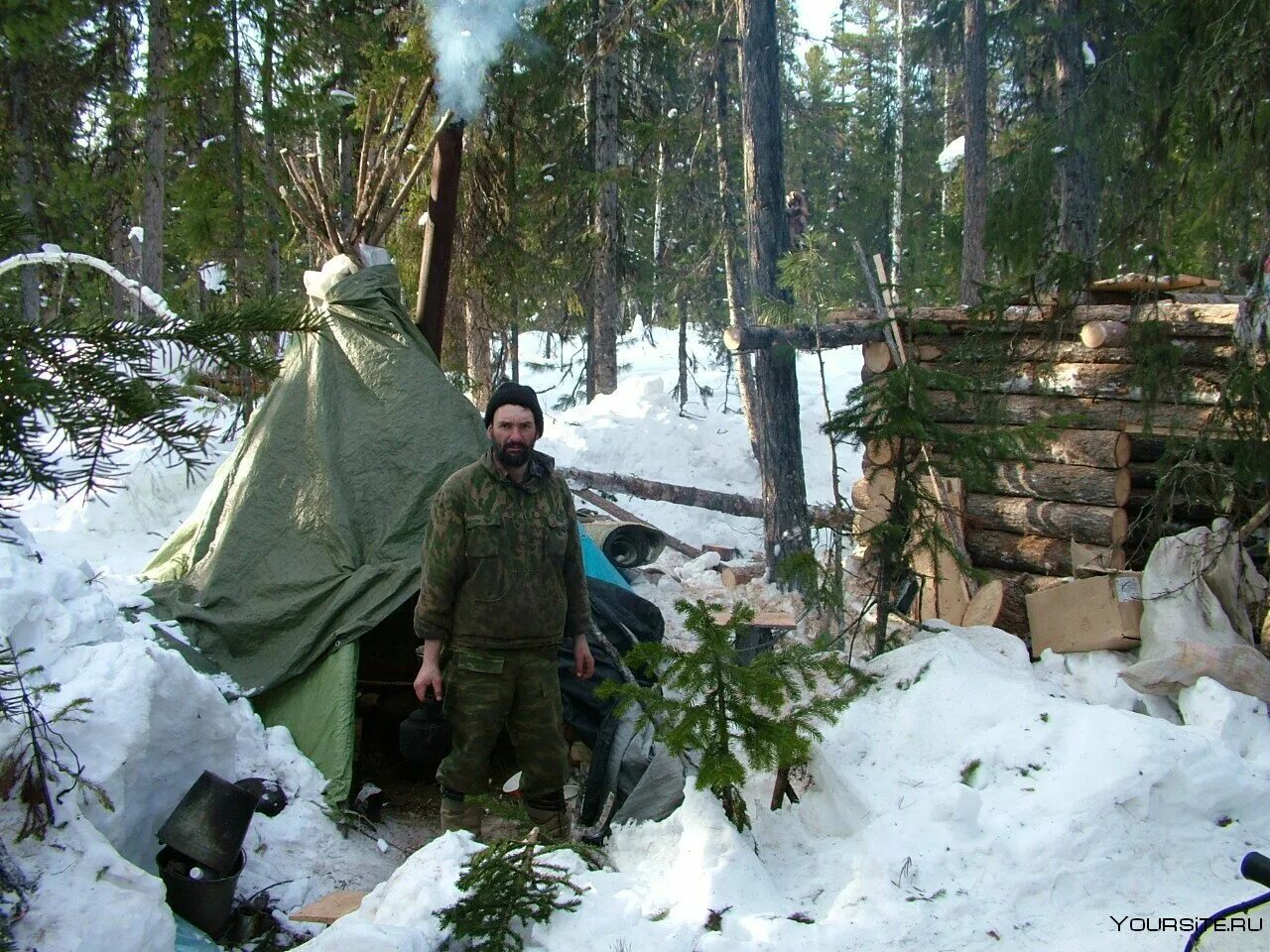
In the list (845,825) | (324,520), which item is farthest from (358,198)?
(845,825)

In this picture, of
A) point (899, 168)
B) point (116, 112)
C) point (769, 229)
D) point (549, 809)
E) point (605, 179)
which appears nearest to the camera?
point (549, 809)

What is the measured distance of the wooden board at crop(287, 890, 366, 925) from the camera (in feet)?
11.9

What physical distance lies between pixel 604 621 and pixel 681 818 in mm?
2097

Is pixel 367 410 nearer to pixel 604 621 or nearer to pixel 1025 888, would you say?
pixel 604 621

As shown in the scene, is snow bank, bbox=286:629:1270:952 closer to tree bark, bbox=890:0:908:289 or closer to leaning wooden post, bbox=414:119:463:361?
leaning wooden post, bbox=414:119:463:361

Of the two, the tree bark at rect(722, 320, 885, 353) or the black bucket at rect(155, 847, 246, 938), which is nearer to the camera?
the black bucket at rect(155, 847, 246, 938)

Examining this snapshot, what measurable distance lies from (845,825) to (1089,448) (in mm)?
3578

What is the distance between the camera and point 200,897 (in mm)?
3705

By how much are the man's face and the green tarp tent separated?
133 cm

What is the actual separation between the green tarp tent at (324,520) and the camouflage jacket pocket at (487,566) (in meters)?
1.10

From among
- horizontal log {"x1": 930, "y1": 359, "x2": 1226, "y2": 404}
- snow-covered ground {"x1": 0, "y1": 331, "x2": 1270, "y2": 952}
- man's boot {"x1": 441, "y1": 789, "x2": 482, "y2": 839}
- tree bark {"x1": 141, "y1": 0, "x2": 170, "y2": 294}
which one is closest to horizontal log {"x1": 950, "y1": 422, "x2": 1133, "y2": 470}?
horizontal log {"x1": 930, "y1": 359, "x2": 1226, "y2": 404}

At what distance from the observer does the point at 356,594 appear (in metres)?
5.24

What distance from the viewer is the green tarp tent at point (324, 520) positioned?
16.8 ft

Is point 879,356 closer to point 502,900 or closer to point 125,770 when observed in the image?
point 502,900
